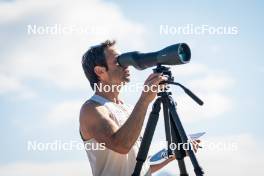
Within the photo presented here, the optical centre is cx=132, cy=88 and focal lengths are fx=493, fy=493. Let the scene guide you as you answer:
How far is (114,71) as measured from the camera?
197 inches

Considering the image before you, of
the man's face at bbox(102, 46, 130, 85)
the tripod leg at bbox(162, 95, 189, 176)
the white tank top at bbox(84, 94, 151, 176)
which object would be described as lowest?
the white tank top at bbox(84, 94, 151, 176)

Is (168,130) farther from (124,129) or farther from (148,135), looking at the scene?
(124,129)

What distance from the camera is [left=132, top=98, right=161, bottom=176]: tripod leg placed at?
12.3ft

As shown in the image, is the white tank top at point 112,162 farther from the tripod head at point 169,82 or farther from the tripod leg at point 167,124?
the tripod head at point 169,82

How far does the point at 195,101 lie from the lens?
3.85 meters

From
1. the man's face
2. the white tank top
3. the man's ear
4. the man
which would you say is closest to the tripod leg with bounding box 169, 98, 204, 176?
the man

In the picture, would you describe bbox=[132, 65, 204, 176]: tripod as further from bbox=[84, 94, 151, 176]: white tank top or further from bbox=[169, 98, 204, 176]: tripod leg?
bbox=[84, 94, 151, 176]: white tank top

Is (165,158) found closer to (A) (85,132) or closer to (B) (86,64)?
(A) (85,132)

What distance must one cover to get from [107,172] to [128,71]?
1.07 meters

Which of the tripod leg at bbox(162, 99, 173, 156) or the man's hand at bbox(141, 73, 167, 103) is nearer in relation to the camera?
the tripod leg at bbox(162, 99, 173, 156)

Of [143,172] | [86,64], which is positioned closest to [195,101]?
[143,172]

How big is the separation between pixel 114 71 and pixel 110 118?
2.00ft

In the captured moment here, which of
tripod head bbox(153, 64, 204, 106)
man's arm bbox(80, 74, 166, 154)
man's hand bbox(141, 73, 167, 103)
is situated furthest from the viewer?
man's arm bbox(80, 74, 166, 154)

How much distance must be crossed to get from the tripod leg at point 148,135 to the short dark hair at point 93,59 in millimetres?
1418
